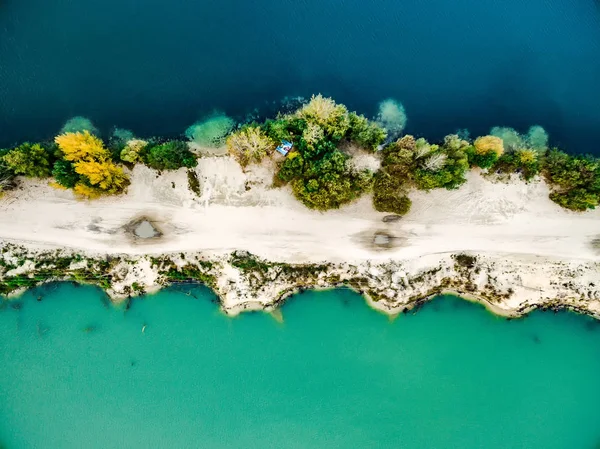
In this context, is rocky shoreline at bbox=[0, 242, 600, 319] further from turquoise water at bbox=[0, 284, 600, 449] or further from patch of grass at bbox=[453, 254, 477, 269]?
turquoise water at bbox=[0, 284, 600, 449]

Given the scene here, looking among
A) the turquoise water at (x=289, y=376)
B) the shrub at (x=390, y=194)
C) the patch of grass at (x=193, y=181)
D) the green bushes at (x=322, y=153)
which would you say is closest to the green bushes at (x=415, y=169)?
the shrub at (x=390, y=194)

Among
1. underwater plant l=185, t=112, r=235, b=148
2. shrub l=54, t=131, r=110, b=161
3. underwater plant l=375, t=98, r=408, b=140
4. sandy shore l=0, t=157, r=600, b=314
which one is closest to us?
shrub l=54, t=131, r=110, b=161

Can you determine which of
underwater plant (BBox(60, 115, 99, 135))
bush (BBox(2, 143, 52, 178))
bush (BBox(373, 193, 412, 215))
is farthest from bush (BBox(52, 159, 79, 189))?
bush (BBox(373, 193, 412, 215))

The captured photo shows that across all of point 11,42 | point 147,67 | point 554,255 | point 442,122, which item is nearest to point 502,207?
point 554,255

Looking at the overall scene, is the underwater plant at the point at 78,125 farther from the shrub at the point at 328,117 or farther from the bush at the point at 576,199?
the bush at the point at 576,199

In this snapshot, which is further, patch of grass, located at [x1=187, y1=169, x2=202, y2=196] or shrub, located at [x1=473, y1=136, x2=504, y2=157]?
patch of grass, located at [x1=187, y1=169, x2=202, y2=196]

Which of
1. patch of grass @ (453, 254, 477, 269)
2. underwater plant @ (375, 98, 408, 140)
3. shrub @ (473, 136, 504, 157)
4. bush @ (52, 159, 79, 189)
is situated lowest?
patch of grass @ (453, 254, 477, 269)
